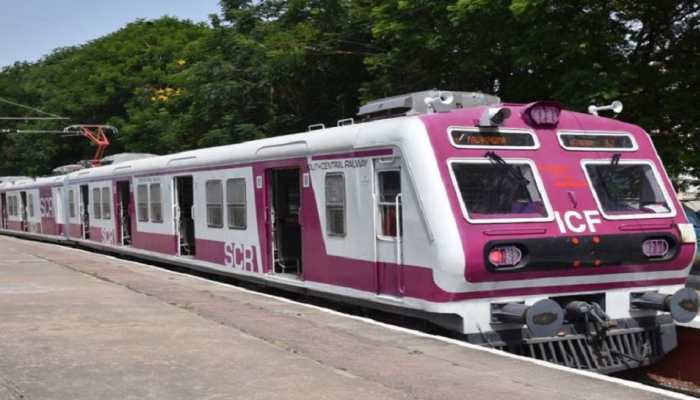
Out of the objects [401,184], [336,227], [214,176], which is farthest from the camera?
[214,176]

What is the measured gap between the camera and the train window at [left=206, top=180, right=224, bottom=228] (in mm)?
14477

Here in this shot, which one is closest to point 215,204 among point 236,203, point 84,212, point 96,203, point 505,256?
point 236,203

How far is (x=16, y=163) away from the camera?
200ft

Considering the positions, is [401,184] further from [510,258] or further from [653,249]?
[653,249]

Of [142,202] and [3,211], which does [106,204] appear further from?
[3,211]

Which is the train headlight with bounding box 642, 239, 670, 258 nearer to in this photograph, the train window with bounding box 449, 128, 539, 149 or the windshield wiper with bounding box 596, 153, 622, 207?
the windshield wiper with bounding box 596, 153, 622, 207

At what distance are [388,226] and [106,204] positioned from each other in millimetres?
14251

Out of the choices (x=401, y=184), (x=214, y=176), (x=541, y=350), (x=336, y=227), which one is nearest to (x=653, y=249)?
(x=541, y=350)

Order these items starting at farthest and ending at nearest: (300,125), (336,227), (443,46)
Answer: (300,125)
(443,46)
(336,227)

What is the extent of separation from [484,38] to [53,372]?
15.0 m

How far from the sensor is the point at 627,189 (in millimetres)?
9516

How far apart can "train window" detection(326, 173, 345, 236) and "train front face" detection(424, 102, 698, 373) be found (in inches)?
76.6

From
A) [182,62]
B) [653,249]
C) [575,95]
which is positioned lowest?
[653,249]

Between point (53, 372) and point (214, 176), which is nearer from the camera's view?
point (53, 372)
